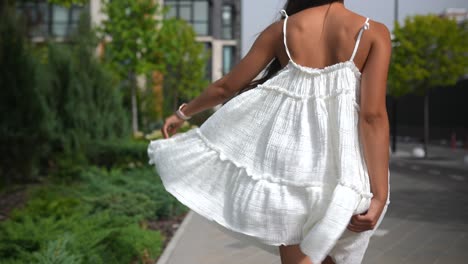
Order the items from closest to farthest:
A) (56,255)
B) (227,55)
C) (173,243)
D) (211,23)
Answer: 1. (56,255)
2. (173,243)
3. (227,55)
4. (211,23)

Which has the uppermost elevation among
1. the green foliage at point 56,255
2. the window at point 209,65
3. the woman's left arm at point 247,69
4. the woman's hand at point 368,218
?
the woman's left arm at point 247,69

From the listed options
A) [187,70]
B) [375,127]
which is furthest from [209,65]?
[375,127]

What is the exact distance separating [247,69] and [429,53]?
2569cm

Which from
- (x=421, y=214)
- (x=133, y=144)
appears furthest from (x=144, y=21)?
(x=421, y=214)

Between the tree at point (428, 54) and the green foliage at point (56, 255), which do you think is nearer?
the green foliage at point (56, 255)

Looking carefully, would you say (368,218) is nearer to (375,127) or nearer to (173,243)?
(375,127)

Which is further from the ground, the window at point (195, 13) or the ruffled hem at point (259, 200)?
the window at point (195, 13)

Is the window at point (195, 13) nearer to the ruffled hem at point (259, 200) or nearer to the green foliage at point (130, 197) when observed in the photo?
the green foliage at point (130, 197)

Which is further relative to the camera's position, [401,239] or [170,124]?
[401,239]

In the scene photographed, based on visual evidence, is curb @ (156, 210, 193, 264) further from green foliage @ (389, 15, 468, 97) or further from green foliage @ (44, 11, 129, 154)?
green foliage @ (389, 15, 468, 97)

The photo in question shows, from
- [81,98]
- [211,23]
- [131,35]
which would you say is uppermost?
[211,23]

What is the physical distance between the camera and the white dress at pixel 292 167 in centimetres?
242

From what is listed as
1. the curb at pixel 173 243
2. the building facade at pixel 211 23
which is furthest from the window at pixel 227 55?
the curb at pixel 173 243

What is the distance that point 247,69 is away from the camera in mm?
2734
